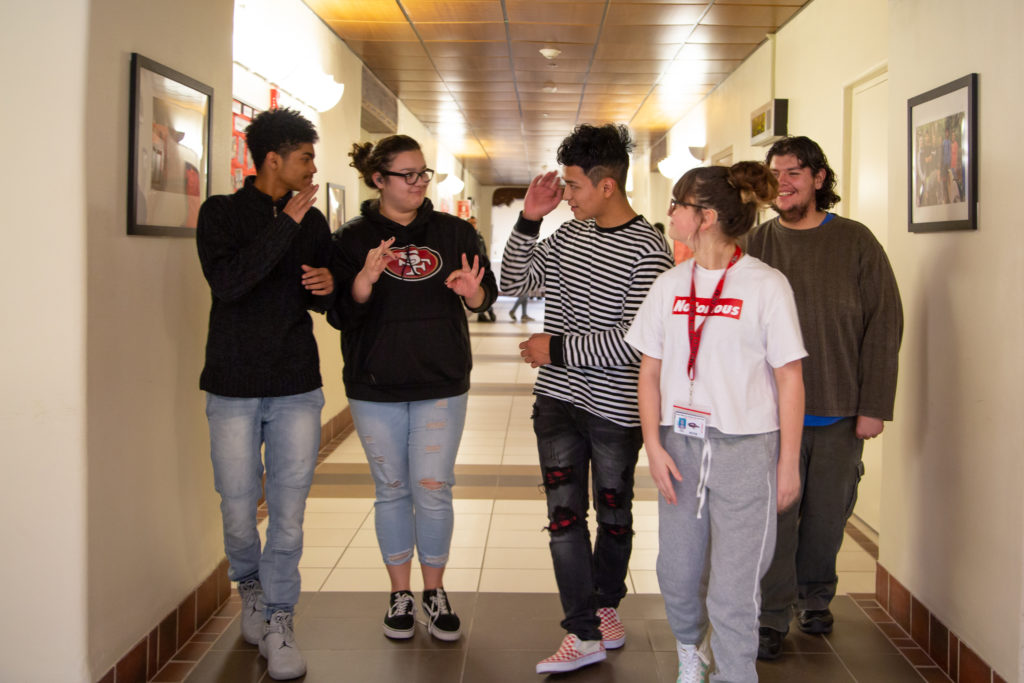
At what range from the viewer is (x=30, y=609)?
221 centimetres

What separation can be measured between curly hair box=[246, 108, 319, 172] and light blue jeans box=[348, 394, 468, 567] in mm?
785

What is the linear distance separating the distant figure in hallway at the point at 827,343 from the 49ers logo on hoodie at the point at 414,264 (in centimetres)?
104

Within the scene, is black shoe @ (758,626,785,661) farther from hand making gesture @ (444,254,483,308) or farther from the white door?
the white door

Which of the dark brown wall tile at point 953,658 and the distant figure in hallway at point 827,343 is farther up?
the distant figure in hallway at point 827,343

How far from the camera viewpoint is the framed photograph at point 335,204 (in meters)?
6.29

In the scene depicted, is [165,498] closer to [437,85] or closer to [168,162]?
[168,162]

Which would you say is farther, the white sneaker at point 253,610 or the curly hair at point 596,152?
the white sneaker at point 253,610

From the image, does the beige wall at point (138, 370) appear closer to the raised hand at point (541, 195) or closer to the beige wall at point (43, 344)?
the beige wall at point (43, 344)

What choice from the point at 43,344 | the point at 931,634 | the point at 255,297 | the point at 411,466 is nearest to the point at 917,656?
the point at 931,634

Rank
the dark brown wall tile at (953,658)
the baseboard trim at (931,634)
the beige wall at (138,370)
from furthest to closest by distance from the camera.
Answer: the dark brown wall tile at (953,658) → the baseboard trim at (931,634) → the beige wall at (138,370)

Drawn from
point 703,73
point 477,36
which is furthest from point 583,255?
point 703,73

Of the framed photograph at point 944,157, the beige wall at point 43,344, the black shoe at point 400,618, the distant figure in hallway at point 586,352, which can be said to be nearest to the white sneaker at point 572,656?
the distant figure in hallway at point 586,352

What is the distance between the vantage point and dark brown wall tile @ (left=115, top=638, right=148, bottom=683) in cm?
242

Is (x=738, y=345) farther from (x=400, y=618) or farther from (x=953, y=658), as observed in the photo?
(x=400, y=618)
